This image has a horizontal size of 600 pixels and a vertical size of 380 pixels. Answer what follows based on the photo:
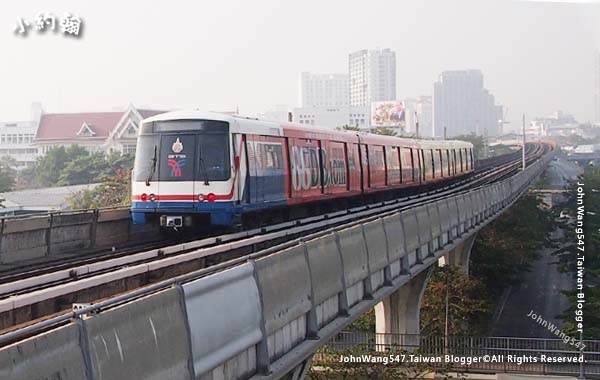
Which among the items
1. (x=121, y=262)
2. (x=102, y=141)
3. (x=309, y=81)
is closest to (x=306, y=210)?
(x=121, y=262)

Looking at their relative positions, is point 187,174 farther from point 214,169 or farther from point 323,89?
point 323,89

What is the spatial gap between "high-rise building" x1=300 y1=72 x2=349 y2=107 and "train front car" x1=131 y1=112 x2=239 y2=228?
105m

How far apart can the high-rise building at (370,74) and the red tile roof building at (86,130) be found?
5941 cm

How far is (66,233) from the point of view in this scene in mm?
13859

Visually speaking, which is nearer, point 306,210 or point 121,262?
point 121,262

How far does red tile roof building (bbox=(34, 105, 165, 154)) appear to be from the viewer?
6731 cm

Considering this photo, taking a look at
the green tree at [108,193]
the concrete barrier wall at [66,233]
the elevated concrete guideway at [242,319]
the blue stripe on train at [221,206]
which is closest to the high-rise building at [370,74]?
the green tree at [108,193]

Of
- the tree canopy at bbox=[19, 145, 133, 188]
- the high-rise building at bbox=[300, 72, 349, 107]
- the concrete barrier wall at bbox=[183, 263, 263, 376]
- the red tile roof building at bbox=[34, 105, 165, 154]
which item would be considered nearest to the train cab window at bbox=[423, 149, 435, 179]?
the tree canopy at bbox=[19, 145, 133, 188]

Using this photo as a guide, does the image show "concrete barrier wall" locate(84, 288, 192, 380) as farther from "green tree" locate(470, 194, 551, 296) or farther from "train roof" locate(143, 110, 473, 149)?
"green tree" locate(470, 194, 551, 296)

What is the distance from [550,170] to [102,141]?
38525mm

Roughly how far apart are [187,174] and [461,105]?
109 meters

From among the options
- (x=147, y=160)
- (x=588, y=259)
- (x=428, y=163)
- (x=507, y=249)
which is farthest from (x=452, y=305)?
(x=147, y=160)

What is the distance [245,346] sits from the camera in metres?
6.86

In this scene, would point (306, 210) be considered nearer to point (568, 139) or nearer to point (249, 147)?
point (249, 147)
